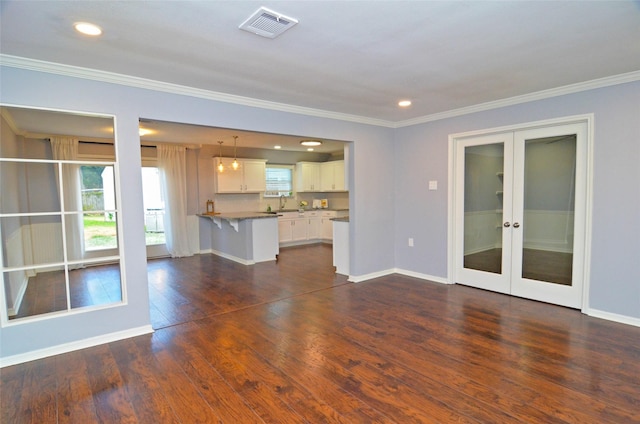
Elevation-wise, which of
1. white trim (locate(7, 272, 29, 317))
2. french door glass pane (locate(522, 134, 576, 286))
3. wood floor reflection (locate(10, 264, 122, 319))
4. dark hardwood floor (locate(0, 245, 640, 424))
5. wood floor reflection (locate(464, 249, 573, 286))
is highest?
french door glass pane (locate(522, 134, 576, 286))

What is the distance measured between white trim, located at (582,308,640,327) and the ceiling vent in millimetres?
4085

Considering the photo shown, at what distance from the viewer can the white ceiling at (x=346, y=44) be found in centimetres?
205

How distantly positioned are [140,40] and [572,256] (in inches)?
185

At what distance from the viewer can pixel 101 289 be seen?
15.3 feet

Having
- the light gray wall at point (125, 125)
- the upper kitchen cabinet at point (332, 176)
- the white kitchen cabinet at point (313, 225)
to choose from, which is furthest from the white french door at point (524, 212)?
the white kitchen cabinet at point (313, 225)

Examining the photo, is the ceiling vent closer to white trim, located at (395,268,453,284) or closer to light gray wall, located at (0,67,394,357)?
light gray wall, located at (0,67,394,357)

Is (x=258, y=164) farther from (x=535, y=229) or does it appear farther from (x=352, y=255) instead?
(x=535, y=229)

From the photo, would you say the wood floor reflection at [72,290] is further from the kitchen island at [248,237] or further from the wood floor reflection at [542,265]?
the wood floor reflection at [542,265]

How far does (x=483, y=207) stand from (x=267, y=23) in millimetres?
3760

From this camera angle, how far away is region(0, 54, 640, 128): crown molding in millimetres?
2812

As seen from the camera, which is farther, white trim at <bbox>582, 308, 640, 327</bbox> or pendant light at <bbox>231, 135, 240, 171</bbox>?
pendant light at <bbox>231, 135, 240, 171</bbox>

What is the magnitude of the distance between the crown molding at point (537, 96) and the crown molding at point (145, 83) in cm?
145

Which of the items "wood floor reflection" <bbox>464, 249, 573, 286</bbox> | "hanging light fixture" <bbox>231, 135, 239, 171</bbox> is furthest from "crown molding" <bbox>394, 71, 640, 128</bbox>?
"hanging light fixture" <bbox>231, 135, 239, 171</bbox>

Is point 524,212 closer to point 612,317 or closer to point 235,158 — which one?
point 612,317
